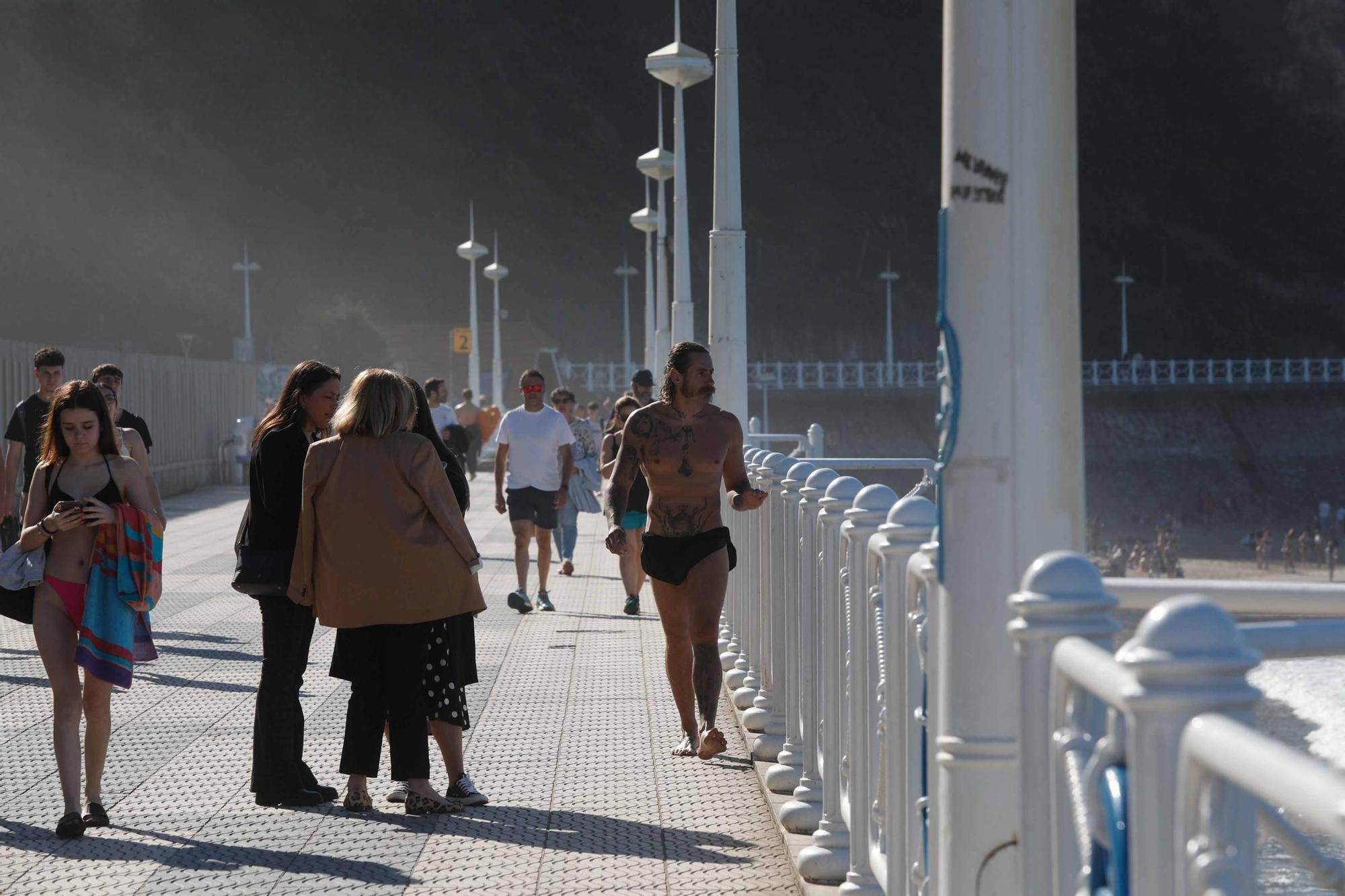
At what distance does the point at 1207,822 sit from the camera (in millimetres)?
1510

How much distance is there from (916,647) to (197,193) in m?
106

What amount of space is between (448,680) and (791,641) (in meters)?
1.27

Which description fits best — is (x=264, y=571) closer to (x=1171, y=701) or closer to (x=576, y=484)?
(x=1171, y=701)

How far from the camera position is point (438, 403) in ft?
56.5

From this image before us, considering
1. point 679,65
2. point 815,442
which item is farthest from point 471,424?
point 815,442

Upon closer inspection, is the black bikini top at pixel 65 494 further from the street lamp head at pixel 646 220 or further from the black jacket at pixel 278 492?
the street lamp head at pixel 646 220

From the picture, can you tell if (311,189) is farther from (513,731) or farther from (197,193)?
(513,731)

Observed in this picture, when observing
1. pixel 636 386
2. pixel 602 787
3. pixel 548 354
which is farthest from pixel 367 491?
pixel 548 354

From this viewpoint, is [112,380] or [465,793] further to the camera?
[112,380]

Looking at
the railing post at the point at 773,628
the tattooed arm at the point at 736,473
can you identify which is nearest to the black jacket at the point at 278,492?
the tattooed arm at the point at 736,473

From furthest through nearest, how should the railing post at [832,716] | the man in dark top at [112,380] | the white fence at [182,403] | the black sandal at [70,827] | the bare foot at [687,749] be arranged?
the white fence at [182,403]
the man in dark top at [112,380]
the bare foot at [687,749]
the black sandal at [70,827]
the railing post at [832,716]

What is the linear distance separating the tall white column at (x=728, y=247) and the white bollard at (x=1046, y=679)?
10.5m

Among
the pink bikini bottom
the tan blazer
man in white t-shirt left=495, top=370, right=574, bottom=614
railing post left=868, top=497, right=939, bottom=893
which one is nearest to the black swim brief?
the tan blazer

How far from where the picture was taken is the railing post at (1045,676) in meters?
2.06
